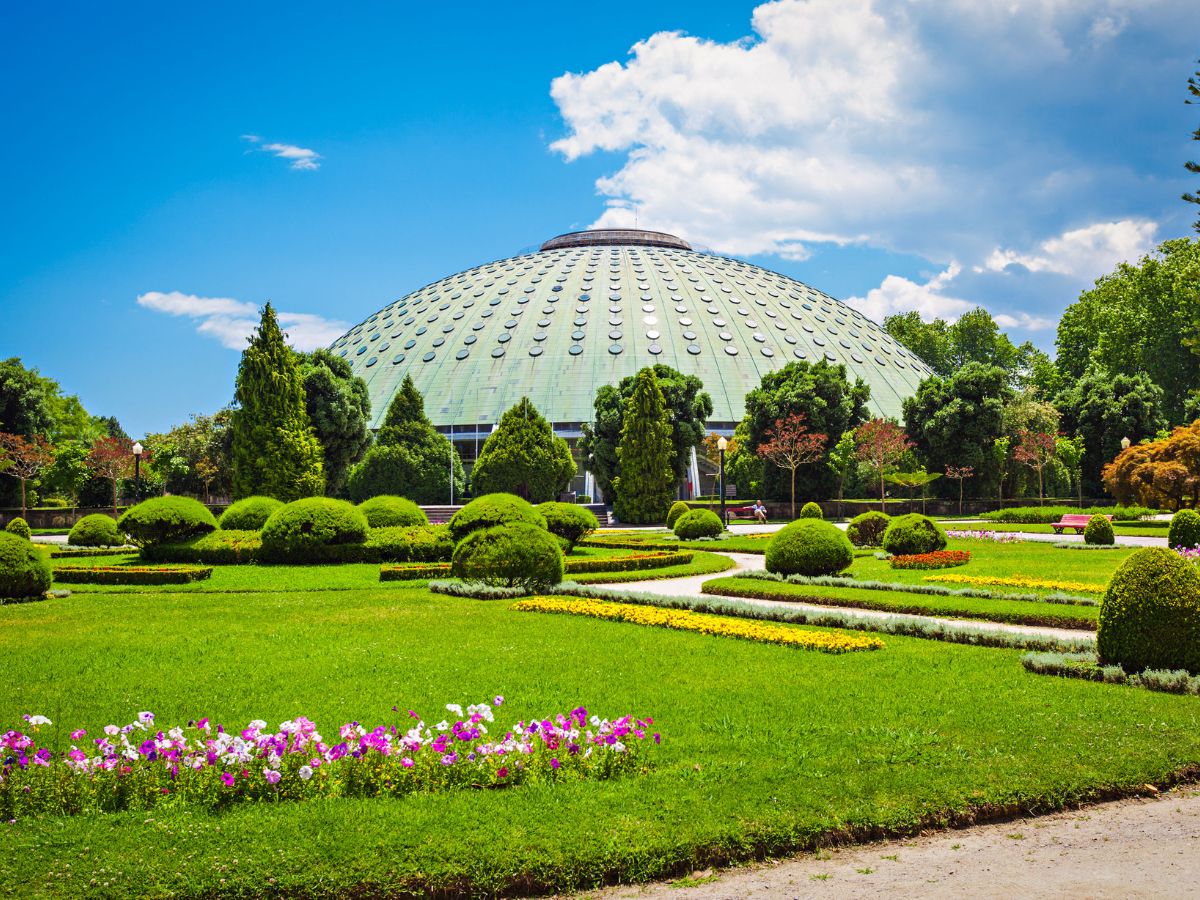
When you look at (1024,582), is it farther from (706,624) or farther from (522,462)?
(522,462)

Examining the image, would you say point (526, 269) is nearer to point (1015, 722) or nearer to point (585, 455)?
point (585, 455)

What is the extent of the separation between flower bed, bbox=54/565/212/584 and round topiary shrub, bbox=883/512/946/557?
1621cm

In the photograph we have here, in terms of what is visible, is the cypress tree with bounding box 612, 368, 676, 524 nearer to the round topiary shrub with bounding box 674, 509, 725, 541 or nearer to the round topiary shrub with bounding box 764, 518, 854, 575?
the round topiary shrub with bounding box 674, 509, 725, 541

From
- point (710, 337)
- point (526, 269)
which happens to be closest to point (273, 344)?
point (710, 337)

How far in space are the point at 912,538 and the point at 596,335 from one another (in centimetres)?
4633

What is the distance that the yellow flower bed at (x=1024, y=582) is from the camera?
613 inches

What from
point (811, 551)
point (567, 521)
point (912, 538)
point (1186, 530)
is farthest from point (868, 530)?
point (811, 551)

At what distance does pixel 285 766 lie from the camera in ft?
18.1

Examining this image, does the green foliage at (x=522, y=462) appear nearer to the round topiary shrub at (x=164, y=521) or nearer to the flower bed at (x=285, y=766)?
the round topiary shrub at (x=164, y=521)

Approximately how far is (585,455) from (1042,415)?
26.7 metres

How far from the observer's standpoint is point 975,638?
11188 mm

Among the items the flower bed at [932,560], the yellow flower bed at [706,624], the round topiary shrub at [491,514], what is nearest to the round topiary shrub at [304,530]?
the round topiary shrub at [491,514]

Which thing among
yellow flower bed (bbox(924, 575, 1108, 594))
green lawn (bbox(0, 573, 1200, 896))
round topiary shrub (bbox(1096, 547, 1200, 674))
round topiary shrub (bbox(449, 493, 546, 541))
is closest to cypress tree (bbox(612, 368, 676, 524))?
round topiary shrub (bbox(449, 493, 546, 541))

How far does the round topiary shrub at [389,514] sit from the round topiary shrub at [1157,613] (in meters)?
19.3
